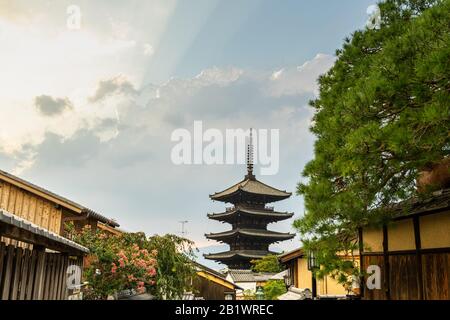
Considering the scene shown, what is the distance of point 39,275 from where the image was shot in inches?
245

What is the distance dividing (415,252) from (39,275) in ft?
19.9

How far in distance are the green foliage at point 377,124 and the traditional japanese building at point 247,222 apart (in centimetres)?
3597

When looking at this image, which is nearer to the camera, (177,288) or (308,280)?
(177,288)

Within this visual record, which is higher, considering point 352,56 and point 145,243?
point 352,56

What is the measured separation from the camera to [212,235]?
150 feet

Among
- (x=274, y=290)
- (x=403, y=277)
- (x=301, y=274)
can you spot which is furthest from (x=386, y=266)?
(x=274, y=290)

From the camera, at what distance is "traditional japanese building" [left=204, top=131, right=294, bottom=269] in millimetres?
43791

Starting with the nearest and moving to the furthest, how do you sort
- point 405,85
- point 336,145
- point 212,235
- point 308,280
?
1. point 405,85
2. point 336,145
3. point 308,280
4. point 212,235

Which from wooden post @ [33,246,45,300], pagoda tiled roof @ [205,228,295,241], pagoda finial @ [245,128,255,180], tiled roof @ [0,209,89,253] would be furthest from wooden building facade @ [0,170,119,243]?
pagoda finial @ [245,128,255,180]

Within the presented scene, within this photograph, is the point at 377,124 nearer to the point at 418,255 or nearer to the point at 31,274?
the point at 418,255

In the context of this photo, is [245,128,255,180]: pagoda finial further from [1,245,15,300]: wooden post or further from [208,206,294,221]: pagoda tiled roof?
[1,245,15,300]: wooden post
